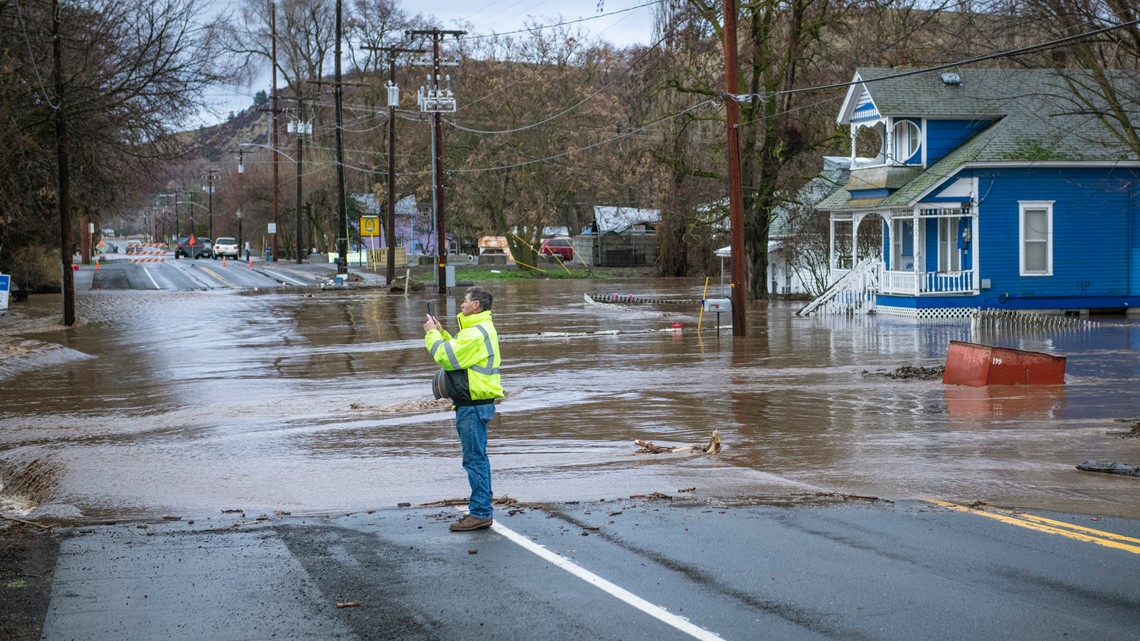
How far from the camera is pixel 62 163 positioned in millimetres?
29844

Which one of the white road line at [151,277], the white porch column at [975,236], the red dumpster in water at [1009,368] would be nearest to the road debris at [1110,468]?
the red dumpster in water at [1009,368]

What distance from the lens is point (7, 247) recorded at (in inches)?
1706

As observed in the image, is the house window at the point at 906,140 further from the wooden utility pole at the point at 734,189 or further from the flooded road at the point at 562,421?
the wooden utility pole at the point at 734,189

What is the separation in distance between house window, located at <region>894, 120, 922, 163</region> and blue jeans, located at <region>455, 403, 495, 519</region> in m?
29.0

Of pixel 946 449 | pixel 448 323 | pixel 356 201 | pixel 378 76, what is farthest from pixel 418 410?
pixel 356 201

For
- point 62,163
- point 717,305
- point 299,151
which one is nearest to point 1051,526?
point 717,305

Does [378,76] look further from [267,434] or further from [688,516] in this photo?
[688,516]

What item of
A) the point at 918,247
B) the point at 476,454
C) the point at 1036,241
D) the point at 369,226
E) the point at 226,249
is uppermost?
the point at 369,226

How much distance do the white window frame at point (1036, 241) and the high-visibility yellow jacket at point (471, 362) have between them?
92.7ft

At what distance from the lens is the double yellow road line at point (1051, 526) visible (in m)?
8.12

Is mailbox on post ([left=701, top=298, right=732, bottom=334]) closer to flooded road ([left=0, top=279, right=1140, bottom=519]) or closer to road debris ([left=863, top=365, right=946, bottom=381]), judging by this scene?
flooded road ([left=0, top=279, right=1140, bottom=519])

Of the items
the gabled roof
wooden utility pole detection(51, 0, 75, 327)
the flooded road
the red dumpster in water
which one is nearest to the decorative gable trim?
the gabled roof

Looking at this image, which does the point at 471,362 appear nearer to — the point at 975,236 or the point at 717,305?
the point at 717,305

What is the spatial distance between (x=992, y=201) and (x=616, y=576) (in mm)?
29201
